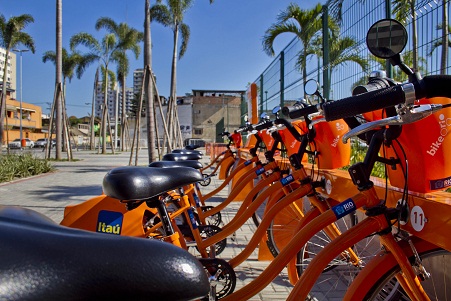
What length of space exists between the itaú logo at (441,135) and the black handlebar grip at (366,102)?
0.73m

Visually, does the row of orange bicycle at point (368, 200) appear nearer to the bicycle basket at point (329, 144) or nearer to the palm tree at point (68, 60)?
the bicycle basket at point (329, 144)

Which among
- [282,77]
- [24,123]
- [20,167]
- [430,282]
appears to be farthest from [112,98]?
[430,282]

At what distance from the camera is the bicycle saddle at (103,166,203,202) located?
243cm

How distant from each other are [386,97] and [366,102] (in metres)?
0.07

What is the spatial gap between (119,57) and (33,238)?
1252 inches

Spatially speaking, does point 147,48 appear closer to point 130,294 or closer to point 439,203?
point 439,203

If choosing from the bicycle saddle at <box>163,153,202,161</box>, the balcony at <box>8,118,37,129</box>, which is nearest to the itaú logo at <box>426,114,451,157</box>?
the bicycle saddle at <box>163,153,202,161</box>

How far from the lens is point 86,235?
0.69 metres

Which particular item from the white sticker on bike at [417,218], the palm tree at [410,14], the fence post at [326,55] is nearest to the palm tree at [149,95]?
the fence post at [326,55]

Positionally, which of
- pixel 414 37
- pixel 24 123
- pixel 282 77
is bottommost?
pixel 414 37

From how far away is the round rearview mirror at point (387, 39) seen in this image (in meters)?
1.72

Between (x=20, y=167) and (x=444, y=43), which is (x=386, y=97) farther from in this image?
(x=20, y=167)

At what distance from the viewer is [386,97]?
142 centimetres

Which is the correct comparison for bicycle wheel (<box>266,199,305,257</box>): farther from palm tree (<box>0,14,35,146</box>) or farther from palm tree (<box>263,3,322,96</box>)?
palm tree (<box>0,14,35,146</box>)
